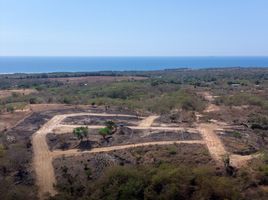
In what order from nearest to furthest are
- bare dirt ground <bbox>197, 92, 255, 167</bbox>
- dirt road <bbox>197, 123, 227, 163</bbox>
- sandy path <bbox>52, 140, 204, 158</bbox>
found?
bare dirt ground <bbox>197, 92, 255, 167</bbox>
dirt road <bbox>197, 123, 227, 163</bbox>
sandy path <bbox>52, 140, 204, 158</bbox>

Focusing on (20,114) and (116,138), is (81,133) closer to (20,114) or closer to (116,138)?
(116,138)

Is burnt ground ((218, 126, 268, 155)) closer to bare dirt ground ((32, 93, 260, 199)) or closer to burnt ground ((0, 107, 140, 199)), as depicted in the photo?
bare dirt ground ((32, 93, 260, 199))

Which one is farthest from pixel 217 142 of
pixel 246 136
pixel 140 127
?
pixel 140 127

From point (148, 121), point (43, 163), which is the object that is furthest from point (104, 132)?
point (148, 121)

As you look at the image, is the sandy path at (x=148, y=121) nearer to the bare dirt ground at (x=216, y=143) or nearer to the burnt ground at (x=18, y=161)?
the bare dirt ground at (x=216, y=143)

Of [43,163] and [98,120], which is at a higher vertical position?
[98,120]

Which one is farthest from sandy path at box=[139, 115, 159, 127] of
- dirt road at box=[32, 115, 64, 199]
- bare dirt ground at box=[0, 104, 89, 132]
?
bare dirt ground at box=[0, 104, 89, 132]
